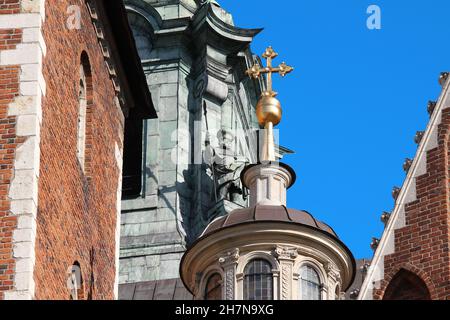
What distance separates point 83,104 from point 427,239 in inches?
237

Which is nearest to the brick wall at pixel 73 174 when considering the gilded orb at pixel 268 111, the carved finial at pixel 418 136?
the gilded orb at pixel 268 111

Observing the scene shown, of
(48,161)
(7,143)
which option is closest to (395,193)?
(48,161)

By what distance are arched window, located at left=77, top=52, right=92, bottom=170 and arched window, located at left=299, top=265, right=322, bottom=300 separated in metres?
3.88

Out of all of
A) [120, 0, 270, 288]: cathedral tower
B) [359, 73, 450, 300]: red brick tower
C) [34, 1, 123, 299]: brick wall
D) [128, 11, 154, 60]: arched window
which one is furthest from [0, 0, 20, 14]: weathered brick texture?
[128, 11, 154, 60]: arched window

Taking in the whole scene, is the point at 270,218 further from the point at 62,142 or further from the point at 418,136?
the point at 62,142

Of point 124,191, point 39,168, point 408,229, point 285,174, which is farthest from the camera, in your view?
point 124,191

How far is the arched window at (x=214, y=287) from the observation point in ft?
136

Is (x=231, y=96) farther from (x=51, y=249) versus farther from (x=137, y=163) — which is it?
(x=51, y=249)

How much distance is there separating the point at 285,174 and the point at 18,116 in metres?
7.31

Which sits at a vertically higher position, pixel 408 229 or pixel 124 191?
pixel 124 191

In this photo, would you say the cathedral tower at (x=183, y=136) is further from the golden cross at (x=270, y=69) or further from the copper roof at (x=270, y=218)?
the copper roof at (x=270, y=218)

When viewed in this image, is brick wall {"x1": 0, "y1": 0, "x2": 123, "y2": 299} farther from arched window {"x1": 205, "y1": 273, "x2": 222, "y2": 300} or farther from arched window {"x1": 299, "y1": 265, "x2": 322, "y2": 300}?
arched window {"x1": 299, "y1": 265, "x2": 322, "y2": 300}
